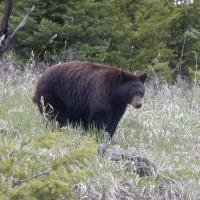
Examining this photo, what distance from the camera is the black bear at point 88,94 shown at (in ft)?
26.1

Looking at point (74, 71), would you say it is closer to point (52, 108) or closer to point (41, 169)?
point (52, 108)

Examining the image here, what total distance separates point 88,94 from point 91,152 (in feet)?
13.2

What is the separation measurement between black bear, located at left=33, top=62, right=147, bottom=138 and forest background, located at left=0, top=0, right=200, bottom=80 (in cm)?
295

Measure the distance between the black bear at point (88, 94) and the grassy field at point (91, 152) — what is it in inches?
10.6

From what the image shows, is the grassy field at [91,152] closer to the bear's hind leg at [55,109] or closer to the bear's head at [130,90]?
the bear's hind leg at [55,109]

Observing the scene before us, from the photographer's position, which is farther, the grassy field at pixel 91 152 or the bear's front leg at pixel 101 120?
the bear's front leg at pixel 101 120

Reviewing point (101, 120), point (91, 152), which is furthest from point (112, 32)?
point (91, 152)

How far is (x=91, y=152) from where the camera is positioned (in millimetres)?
4086

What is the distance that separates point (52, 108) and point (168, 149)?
1626 mm

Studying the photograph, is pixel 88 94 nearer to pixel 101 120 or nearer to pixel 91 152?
pixel 101 120

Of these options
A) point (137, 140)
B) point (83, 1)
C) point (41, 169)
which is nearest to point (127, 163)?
point (137, 140)

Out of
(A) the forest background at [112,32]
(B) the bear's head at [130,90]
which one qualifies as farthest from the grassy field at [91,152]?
(A) the forest background at [112,32]

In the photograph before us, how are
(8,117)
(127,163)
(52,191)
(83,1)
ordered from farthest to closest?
(83,1)
(8,117)
(127,163)
(52,191)

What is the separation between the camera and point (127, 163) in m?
6.52
